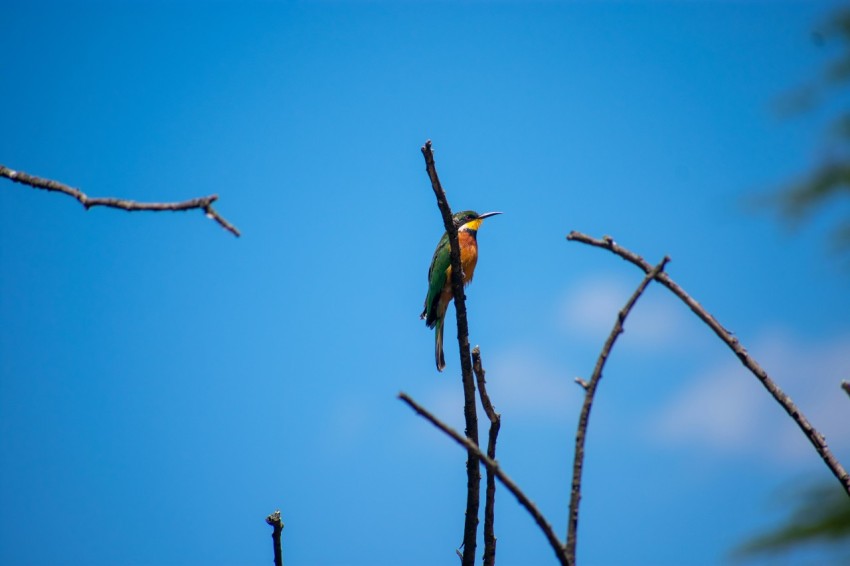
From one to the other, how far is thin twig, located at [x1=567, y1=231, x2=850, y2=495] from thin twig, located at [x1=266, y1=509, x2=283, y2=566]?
3.86ft

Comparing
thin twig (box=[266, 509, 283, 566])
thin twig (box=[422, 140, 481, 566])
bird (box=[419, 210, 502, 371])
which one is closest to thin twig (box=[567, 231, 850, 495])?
thin twig (box=[422, 140, 481, 566])

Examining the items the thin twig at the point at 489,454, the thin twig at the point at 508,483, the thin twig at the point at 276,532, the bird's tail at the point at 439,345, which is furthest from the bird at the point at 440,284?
the thin twig at the point at 508,483

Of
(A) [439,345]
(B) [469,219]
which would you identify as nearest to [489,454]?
(A) [439,345]

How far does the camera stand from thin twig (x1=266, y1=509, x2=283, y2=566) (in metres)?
2.08

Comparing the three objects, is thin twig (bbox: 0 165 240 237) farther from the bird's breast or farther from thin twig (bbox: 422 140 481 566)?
the bird's breast

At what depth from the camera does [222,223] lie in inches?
70.1

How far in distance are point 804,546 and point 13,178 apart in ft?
9.39

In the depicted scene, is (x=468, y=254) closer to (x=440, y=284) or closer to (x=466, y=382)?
(x=440, y=284)

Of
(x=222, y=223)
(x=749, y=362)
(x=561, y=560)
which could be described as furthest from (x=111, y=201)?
(x=749, y=362)

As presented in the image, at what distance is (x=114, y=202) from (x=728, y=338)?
1643 millimetres

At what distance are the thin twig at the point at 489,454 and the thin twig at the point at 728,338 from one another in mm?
841

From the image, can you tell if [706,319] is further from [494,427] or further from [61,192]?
[61,192]

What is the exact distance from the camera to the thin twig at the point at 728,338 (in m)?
1.91

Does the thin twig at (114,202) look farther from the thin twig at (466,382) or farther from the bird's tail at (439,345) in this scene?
the bird's tail at (439,345)
